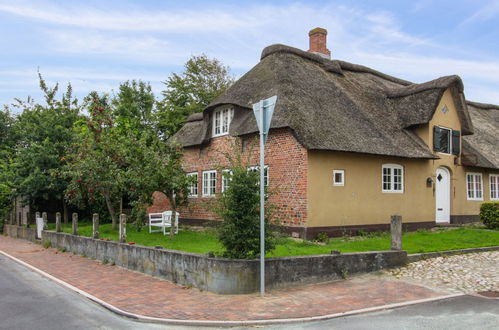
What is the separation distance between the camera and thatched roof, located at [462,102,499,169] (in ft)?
66.9

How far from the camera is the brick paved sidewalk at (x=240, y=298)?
7672 millimetres

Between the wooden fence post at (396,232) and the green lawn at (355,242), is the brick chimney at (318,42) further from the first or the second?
the wooden fence post at (396,232)

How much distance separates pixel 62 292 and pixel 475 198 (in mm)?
19191

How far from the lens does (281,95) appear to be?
16.2m

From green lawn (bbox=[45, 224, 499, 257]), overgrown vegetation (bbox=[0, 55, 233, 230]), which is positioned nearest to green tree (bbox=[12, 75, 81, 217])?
overgrown vegetation (bbox=[0, 55, 233, 230])

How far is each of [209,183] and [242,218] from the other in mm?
11185

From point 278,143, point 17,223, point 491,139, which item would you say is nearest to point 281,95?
point 278,143

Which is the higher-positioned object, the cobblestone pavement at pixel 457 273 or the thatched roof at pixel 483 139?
the thatched roof at pixel 483 139

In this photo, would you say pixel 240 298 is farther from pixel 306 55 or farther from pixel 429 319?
pixel 306 55

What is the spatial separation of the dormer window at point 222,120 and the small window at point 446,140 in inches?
346

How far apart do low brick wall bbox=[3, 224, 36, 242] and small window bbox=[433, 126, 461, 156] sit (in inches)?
757

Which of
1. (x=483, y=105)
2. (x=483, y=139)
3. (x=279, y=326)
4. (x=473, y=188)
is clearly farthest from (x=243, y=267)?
(x=483, y=105)

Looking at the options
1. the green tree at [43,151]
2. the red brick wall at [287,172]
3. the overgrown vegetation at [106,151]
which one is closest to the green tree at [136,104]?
the overgrown vegetation at [106,151]

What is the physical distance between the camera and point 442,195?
782 inches
